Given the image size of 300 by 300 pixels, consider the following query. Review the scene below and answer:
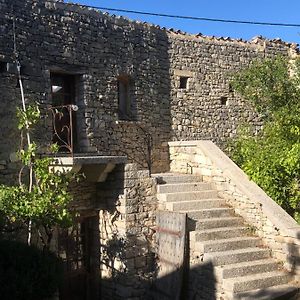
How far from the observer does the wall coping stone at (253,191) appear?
26.8 feet

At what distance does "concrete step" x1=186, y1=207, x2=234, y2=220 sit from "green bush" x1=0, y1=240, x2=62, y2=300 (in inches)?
108

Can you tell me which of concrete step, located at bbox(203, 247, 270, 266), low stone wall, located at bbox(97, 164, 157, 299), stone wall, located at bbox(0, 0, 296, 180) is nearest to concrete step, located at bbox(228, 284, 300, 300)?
concrete step, located at bbox(203, 247, 270, 266)

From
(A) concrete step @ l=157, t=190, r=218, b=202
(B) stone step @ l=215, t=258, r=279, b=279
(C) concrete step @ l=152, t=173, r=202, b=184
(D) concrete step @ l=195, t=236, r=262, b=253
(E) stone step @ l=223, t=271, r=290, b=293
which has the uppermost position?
(C) concrete step @ l=152, t=173, r=202, b=184

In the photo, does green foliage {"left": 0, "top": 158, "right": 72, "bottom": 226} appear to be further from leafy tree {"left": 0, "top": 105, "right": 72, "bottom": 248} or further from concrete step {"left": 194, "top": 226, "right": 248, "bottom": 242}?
concrete step {"left": 194, "top": 226, "right": 248, "bottom": 242}

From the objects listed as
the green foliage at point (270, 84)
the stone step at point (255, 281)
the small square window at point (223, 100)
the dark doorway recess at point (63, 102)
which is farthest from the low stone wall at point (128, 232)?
the small square window at point (223, 100)

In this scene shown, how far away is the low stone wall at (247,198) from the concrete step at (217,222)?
0.19 metres

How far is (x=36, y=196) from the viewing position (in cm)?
734

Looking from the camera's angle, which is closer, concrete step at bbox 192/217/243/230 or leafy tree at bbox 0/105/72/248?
leafy tree at bbox 0/105/72/248

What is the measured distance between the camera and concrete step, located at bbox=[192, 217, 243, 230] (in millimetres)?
8414

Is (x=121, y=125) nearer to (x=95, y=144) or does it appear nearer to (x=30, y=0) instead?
(x=95, y=144)

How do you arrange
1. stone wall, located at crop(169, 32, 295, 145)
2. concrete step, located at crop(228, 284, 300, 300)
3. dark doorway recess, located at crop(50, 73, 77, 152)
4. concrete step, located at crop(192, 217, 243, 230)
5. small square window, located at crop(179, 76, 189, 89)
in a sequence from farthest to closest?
small square window, located at crop(179, 76, 189, 89), stone wall, located at crop(169, 32, 295, 145), dark doorway recess, located at crop(50, 73, 77, 152), concrete step, located at crop(192, 217, 243, 230), concrete step, located at crop(228, 284, 300, 300)

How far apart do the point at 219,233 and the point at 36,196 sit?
Result: 3.23m

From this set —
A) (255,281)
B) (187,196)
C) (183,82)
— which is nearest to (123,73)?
(183,82)

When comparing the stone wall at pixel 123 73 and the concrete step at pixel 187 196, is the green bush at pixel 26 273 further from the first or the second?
the concrete step at pixel 187 196
